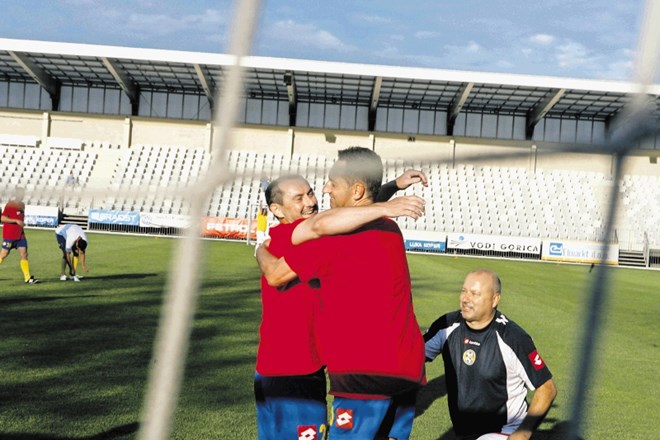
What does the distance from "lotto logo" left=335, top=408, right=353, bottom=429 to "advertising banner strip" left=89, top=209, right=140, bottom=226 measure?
27.1 m

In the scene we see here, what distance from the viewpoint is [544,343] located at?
9133 millimetres

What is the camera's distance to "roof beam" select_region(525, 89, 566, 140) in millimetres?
31314

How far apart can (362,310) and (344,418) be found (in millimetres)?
413

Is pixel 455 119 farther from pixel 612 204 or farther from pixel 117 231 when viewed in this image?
pixel 612 204

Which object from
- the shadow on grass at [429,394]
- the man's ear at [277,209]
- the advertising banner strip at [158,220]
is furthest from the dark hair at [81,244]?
the advertising banner strip at [158,220]

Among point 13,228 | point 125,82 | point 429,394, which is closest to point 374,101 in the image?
point 125,82

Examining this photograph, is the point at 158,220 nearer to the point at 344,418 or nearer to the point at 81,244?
the point at 81,244

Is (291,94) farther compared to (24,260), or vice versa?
(291,94)

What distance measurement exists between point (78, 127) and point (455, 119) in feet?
57.1

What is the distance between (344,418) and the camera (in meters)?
2.75

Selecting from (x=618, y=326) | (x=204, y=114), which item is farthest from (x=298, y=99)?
(x=618, y=326)

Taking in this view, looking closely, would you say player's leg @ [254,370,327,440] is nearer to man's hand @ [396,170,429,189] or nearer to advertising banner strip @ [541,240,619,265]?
man's hand @ [396,170,429,189]

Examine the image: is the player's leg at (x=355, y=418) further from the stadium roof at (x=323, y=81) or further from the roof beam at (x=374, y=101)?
the roof beam at (x=374, y=101)

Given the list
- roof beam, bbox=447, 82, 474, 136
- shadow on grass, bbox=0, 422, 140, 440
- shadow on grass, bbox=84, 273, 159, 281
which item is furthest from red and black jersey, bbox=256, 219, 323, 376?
roof beam, bbox=447, 82, 474, 136
